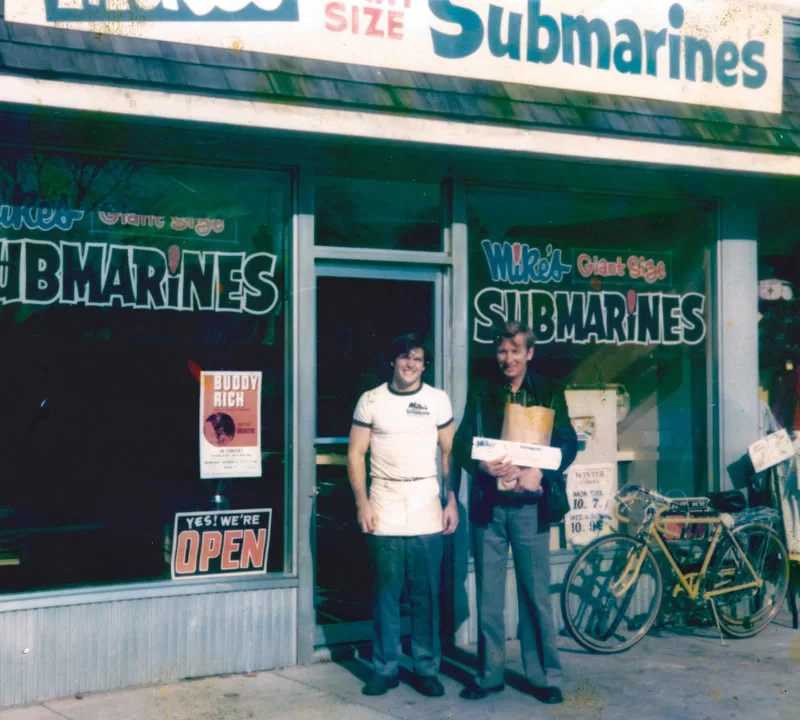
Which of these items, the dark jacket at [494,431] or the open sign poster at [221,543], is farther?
the open sign poster at [221,543]

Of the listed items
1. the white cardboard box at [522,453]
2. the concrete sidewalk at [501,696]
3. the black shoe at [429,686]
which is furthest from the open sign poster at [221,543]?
the white cardboard box at [522,453]

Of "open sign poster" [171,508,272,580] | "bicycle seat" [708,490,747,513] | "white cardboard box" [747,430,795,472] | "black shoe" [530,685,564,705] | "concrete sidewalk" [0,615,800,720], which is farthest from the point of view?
"white cardboard box" [747,430,795,472]

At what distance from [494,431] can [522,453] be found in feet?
0.68

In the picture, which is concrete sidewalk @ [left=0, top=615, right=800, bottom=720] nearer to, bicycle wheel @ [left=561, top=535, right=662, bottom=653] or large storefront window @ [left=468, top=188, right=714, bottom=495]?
bicycle wheel @ [left=561, top=535, right=662, bottom=653]

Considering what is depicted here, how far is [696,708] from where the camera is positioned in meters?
5.62

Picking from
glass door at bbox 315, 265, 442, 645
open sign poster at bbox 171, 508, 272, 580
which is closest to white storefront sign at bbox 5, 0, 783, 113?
glass door at bbox 315, 265, 442, 645

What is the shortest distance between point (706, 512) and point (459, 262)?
88.6 inches

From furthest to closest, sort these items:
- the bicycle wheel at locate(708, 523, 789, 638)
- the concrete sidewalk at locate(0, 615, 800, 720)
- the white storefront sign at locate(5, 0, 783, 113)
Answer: the bicycle wheel at locate(708, 523, 789, 638) < the white storefront sign at locate(5, 0, 783, 113) < the concrete sidewalk at locate(0, 615, 800, 720)

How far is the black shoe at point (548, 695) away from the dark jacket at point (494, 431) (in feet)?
3.02

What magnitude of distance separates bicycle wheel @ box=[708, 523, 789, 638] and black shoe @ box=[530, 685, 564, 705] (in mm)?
1720

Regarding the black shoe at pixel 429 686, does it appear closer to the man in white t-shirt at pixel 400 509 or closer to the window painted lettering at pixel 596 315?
the man in white t-shirt at pixel 400 509

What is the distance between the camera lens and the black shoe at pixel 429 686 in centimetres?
582

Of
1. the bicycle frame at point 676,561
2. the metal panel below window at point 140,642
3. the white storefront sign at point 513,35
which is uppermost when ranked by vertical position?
the white storefront sign at point 513,35

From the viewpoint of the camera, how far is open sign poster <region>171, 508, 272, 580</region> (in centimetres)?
621
